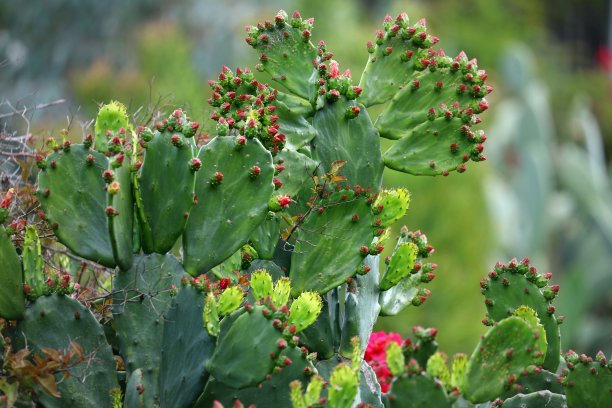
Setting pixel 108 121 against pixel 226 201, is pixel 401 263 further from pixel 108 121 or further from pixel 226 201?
pixel 108 121

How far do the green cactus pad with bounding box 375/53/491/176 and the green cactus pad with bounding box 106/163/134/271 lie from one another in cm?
73

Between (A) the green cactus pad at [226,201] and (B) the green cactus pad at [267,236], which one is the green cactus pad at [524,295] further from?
(A) the green cactus pad at [226,201]

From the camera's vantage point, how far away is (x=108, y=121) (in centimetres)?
254

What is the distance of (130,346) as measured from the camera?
2469mm

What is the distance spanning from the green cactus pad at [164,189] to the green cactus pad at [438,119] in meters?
0.62

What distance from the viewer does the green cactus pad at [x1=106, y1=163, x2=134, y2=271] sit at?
236cm

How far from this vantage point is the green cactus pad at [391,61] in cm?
283

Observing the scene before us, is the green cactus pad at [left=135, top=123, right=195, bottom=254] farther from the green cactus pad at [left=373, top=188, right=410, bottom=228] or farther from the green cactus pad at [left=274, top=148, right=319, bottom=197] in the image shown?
the green cactus pad at [left=373, top=188, right=410, bottom=228]

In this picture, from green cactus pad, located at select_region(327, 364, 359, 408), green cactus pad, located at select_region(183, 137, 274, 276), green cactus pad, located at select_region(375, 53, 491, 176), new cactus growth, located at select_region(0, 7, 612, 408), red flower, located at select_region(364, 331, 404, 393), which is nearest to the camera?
green cactus pad, located at select_region(327, 364, 359, 408)

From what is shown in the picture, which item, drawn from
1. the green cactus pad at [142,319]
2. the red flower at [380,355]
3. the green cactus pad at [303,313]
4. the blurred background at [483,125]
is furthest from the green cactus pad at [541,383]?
the blurred background at [483,125]

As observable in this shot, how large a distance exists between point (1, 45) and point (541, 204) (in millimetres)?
8161

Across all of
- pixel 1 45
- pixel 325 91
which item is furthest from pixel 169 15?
pixel 325 91

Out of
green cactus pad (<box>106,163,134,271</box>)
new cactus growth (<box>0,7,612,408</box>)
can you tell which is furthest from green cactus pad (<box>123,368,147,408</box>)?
green cactus pad (<box>106,163,134,271</box>)

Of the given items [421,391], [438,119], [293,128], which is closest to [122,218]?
[293,128]
